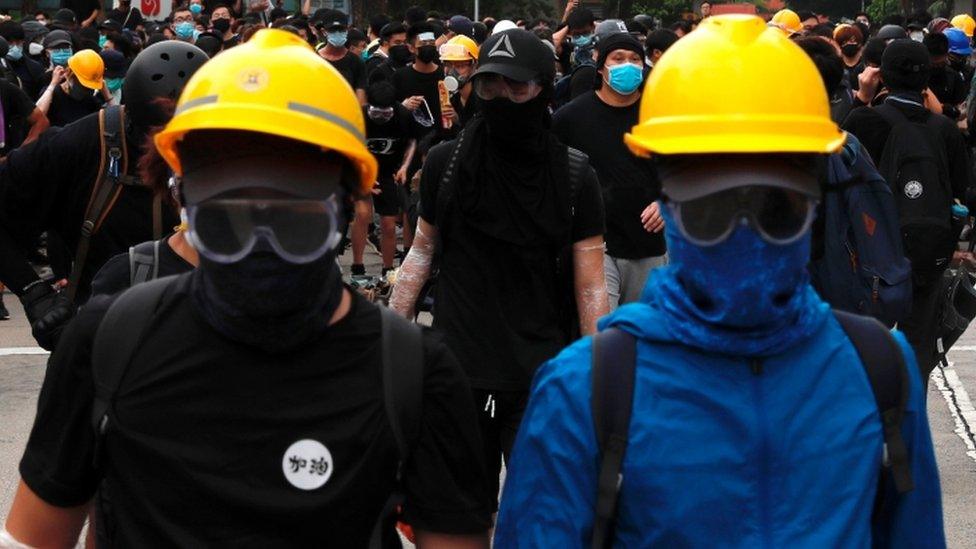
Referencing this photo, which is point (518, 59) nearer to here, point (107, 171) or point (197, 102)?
point (107, 171)

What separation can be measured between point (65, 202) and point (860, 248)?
255 centimetres

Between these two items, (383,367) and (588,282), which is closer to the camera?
(383,367)

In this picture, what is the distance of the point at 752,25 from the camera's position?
2.55 meters

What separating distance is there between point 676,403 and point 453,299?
3.02m

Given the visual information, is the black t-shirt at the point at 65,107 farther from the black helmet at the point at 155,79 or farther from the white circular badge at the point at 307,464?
the white circular badge at the point at 307,464

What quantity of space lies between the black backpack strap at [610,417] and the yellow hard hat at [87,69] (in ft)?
37.8

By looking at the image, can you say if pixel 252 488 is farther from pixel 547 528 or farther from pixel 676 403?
pixel 676 403

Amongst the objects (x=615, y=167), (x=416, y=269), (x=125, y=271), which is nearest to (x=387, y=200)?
(x=615, y=167)

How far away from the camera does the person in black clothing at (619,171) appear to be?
7039mm

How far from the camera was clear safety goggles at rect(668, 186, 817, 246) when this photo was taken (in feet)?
8.11

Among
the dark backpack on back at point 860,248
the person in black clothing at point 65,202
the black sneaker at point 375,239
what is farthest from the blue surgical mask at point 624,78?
the black sneaker at point 375,239

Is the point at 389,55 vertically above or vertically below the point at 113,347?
below

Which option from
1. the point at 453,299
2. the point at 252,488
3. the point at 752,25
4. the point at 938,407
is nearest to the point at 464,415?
the point at 252,488

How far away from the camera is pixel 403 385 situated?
2.54 m
